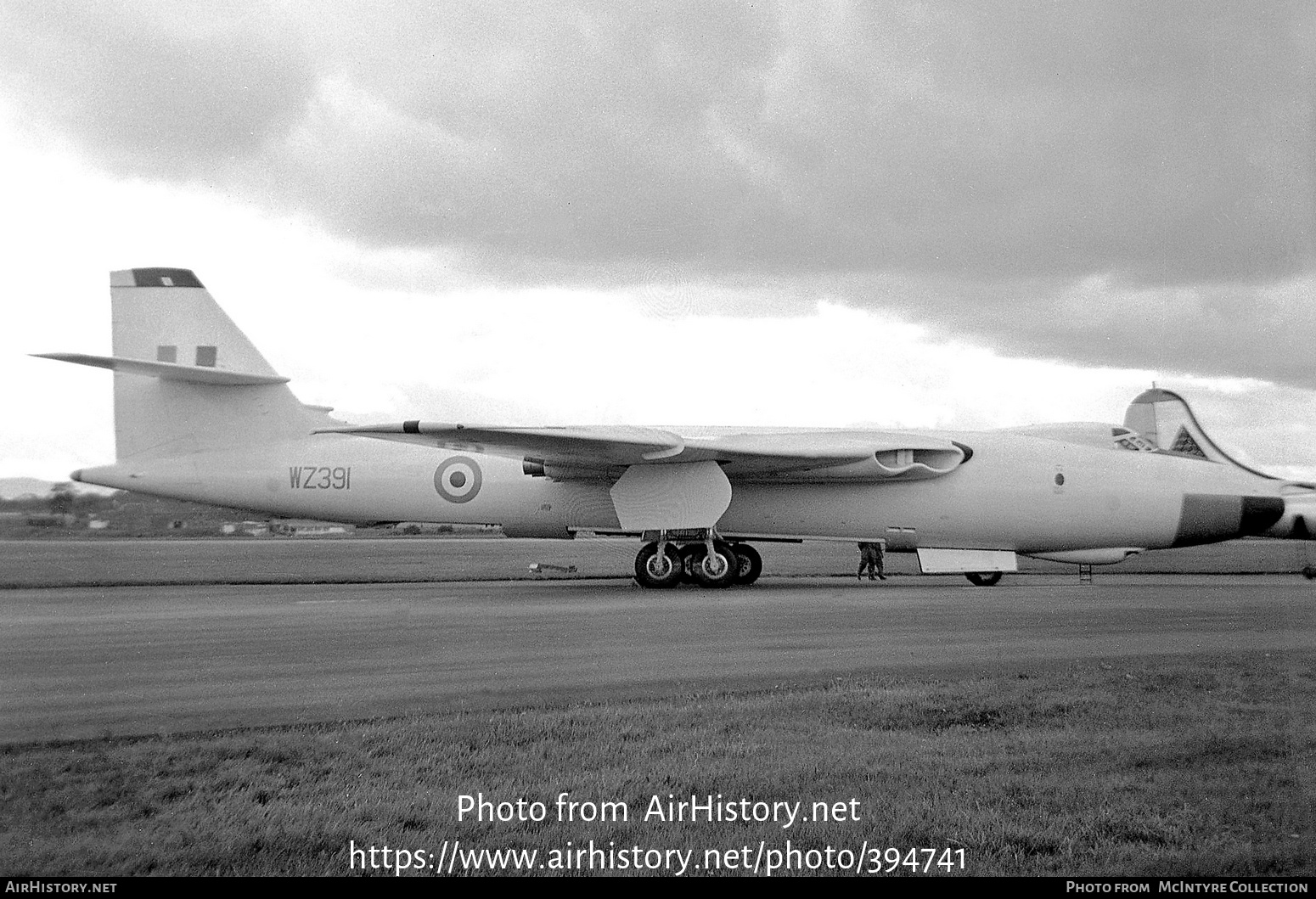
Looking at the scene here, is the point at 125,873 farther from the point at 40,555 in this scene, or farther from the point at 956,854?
the point at 40,555

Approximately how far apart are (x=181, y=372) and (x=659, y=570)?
26.7 feet

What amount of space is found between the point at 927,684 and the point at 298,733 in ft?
13.1

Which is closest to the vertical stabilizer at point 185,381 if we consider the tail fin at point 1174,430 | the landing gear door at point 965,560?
the landing gear door at point 965,560

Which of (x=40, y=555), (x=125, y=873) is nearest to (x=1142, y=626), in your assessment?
(x=125, y=873)

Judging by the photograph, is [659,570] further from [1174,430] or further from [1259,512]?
[1259,512]

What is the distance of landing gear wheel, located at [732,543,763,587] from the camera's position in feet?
57.0

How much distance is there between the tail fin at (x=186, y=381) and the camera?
1672 centimetres

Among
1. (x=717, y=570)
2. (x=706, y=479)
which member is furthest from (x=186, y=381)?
(x=717, y=570)

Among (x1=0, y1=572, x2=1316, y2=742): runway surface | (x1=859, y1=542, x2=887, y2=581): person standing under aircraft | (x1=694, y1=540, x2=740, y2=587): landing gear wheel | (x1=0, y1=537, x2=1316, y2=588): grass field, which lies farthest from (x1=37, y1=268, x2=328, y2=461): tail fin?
(x1=859, y1=542, x2=887, y2=581): person standing under aircraft

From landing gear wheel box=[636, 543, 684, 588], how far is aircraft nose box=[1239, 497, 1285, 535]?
30.3ft

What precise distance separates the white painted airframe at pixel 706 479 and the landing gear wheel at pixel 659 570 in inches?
1.0

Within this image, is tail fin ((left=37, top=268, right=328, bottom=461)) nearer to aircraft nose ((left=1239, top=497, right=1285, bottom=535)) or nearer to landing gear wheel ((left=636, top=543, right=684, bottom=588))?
landing gear wheel ((left=636, top=543, right=684, bottom=588))

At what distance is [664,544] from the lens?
668 inches

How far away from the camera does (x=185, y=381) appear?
1722 cm
